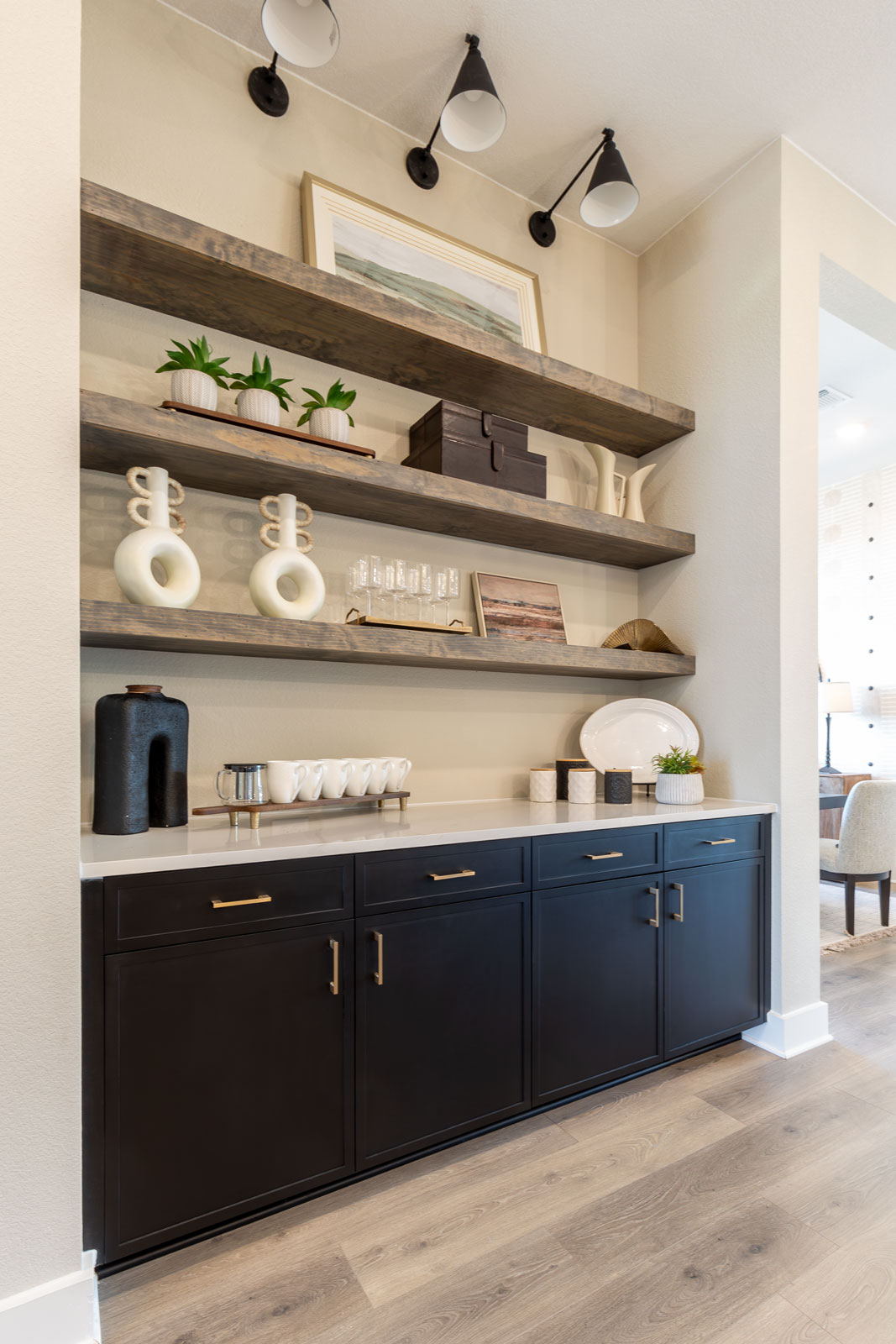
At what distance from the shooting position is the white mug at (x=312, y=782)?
1893mm

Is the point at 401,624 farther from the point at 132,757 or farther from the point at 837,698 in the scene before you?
the point at 837,698

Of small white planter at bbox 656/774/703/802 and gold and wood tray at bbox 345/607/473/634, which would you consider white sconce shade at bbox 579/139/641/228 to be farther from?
small white planter at bbox 656/774/703/802

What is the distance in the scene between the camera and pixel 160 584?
1.82 m

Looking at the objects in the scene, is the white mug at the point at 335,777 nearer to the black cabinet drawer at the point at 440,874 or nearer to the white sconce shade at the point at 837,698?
the black cabinet drawer at the point at 440,874

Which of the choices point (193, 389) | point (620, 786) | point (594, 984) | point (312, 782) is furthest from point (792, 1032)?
point (193, 389)

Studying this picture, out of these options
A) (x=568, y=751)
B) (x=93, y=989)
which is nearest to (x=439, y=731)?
(x=568, y=751)

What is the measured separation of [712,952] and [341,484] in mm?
1955

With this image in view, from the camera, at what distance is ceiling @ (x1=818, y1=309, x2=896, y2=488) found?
373cm

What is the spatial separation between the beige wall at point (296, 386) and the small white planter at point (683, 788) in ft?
1.60

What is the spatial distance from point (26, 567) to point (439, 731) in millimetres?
1451

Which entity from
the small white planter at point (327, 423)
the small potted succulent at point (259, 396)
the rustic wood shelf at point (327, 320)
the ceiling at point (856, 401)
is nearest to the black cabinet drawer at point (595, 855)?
the small white planter at point (327, 423)

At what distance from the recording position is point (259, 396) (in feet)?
6.26

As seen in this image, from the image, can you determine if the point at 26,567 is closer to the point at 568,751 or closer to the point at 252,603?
the point at 252,603

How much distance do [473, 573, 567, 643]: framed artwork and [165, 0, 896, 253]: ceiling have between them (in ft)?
4.97
